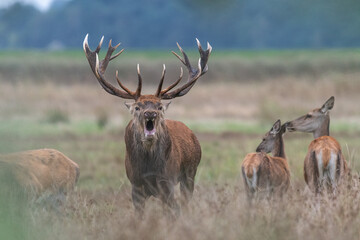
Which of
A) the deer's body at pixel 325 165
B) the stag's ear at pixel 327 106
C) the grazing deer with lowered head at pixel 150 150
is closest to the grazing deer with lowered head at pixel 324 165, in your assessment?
the deer's body at pixel 325 165

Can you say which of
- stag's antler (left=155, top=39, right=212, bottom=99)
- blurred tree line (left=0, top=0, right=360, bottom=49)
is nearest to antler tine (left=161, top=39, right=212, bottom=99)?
stag's antler (left=155, top=39, right=212, bottom=99)

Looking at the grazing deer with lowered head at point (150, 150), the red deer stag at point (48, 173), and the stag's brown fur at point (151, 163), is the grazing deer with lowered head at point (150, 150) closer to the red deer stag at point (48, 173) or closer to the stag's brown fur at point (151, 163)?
the stag's brown fur at point (151, 163)

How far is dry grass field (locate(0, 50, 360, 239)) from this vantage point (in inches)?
251

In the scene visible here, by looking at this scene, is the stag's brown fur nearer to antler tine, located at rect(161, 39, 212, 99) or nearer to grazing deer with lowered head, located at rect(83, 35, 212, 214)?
grazing deer with lowered head, located at rect(83, 35, 212, 214)

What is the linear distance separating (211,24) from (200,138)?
24.0 metres

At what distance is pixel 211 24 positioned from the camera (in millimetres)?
43688

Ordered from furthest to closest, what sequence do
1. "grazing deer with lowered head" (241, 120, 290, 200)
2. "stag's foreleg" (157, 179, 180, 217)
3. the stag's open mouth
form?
"grazing deer with lowered head" (241, 120, 290, 200), the stag's open mouth, "stag's foreleg" (157, 179, 180, 217)

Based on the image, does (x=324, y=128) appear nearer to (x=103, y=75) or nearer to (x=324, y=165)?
(x=324, y=165)

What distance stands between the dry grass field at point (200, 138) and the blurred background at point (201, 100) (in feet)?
0.13

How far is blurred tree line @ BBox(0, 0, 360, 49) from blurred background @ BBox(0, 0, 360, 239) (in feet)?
0.54

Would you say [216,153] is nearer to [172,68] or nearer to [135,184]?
[135,184]

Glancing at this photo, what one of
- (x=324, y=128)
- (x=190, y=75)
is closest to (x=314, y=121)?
(x=324, y=128)

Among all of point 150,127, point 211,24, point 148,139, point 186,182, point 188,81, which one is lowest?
point 186,182

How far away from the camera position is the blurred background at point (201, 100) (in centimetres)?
695
